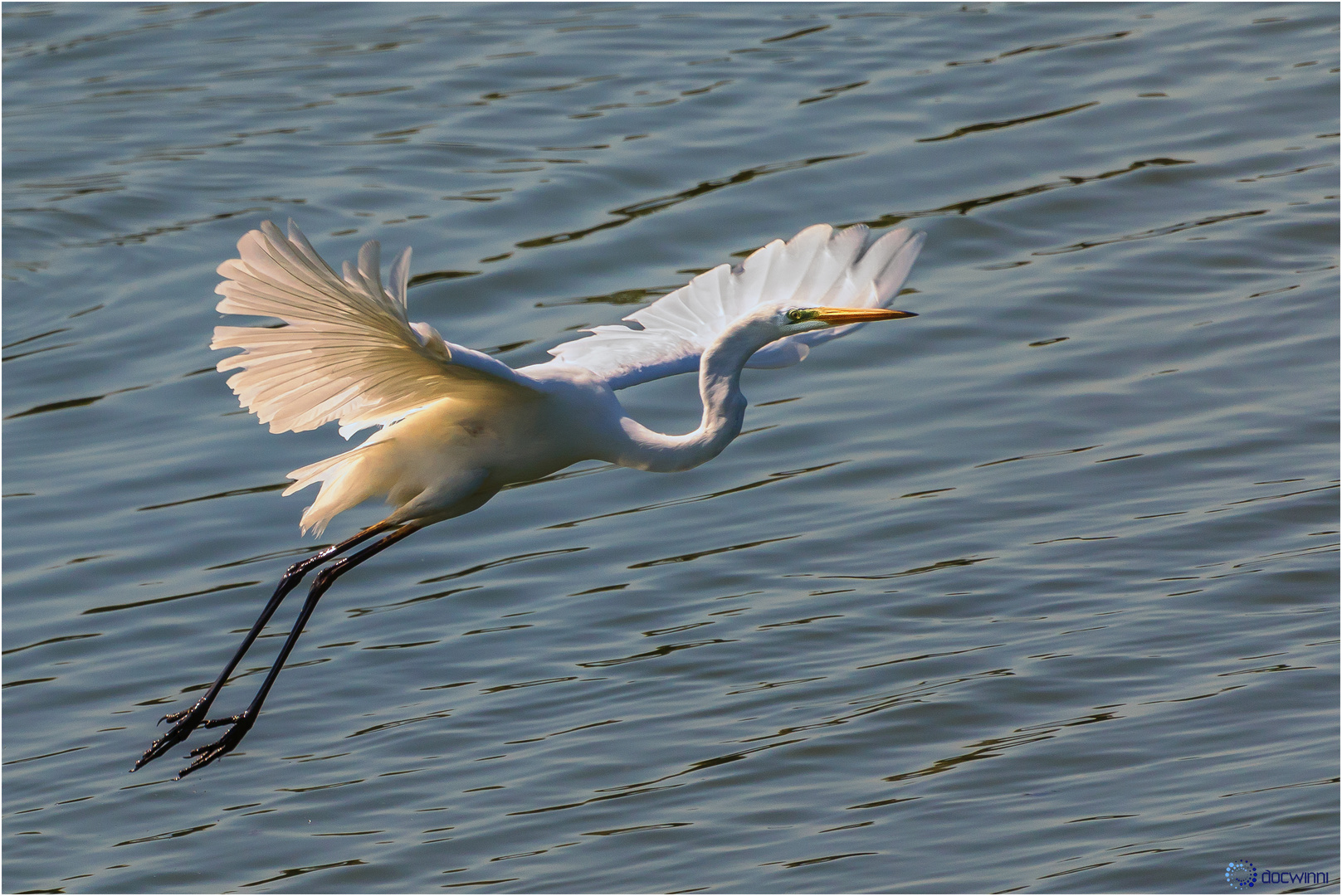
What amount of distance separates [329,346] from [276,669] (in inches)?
62.5

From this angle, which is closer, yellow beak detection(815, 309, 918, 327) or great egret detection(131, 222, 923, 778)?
great egret detection(131, 222, 923, 778)

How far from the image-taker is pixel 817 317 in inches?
242

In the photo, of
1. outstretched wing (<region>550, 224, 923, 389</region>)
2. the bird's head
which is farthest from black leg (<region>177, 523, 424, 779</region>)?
the bird's head

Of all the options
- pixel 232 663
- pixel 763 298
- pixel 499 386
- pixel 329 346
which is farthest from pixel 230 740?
pixel 763 298

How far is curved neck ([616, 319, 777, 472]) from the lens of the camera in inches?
246

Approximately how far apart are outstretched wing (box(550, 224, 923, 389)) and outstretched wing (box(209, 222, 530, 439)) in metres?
0.87

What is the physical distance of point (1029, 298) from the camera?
11.9 m

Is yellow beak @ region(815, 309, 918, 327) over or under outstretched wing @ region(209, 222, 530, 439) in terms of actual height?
under

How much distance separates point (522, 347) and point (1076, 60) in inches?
266

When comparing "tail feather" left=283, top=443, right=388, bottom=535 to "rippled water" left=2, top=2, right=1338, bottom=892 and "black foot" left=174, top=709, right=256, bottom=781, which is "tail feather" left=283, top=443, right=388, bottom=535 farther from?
"rippled water" left=2, top=2, right=1338, bottom=892

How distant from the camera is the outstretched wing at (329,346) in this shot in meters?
4.97

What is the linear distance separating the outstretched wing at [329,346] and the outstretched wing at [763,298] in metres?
0.87

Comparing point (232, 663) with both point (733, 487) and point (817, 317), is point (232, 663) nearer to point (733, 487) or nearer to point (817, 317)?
point (817, 317)

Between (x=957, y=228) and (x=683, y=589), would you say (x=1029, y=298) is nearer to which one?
(x=957, y=228)
